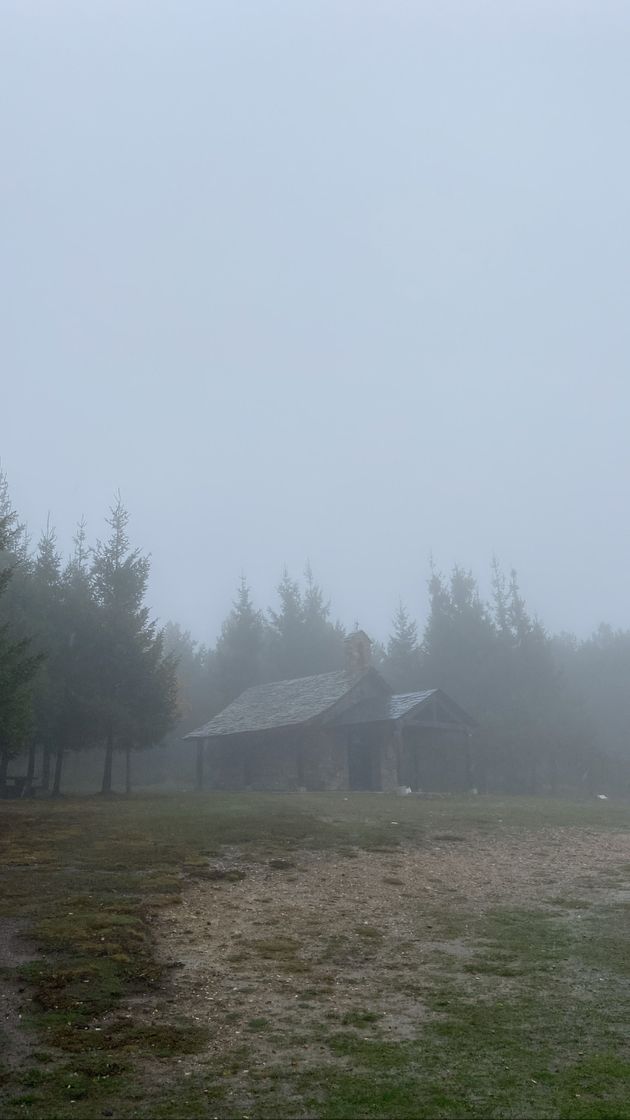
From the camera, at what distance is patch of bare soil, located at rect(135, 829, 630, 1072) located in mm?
8680

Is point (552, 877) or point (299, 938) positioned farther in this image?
point (552, 877)

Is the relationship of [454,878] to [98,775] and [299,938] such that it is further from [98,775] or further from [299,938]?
[98,775]

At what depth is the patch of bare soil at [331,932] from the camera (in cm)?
868

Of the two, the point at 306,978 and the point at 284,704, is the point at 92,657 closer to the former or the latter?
the point at 284,704

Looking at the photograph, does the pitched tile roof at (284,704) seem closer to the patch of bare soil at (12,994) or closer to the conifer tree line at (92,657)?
the conifer tree line at (92,657)

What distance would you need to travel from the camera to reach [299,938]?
12.1 meters

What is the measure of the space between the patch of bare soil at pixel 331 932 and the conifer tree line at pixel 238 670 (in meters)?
9.67

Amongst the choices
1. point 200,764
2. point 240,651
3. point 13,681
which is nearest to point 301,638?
point 240,651

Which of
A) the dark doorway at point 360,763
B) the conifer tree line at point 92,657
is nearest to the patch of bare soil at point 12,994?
the conifer tree line at point 92,657

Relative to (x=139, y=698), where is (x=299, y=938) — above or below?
below

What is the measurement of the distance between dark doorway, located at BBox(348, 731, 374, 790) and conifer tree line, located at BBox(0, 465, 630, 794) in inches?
363

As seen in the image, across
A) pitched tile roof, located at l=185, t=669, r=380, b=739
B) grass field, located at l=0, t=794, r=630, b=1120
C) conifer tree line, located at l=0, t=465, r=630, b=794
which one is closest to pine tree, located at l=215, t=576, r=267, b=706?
conifer tree line, located at l=0, t=465, r=630, b=794

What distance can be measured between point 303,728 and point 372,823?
48.6ft

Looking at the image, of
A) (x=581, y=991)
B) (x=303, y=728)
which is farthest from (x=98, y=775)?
(x=581, y=991)
